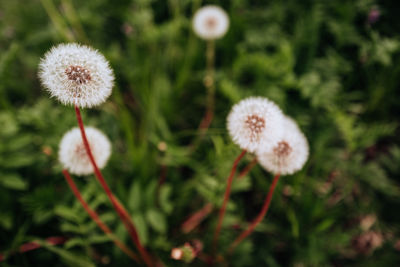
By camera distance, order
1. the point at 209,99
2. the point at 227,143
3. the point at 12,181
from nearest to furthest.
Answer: the point at 12,181, the point at 227,143, the point at 209,99

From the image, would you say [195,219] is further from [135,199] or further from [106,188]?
[106,188]

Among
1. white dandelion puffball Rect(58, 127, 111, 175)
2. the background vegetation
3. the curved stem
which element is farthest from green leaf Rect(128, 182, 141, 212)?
the curved stem

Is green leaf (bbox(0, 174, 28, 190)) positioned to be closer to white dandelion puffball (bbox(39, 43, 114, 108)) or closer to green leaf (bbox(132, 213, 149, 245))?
green leaf (bbox(132, 213, 149, 245))

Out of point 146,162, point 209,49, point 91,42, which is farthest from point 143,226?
point 91,42

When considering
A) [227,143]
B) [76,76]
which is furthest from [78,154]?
[227,143]

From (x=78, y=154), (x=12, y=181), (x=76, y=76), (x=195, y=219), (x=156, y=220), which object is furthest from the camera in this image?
(x=195, y=219)

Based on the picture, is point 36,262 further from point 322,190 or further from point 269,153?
point 322,190

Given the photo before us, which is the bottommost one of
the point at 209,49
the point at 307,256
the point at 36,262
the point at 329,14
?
the point at 307,256
